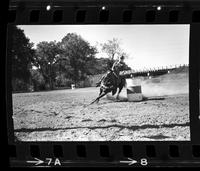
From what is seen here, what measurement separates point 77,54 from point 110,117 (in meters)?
1.12

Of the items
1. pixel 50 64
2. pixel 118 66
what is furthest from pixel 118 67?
pixel 50 64

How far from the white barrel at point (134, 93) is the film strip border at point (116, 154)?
71 cm

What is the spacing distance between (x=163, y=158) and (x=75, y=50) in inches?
85.9

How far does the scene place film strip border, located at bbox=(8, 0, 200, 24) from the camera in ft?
24.4

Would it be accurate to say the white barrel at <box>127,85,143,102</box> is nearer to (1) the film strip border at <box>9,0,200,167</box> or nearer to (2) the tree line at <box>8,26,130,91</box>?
(2) the tree line at <box>8,26,130,91</box>

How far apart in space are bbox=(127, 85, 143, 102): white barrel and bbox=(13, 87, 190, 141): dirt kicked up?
0.07 m

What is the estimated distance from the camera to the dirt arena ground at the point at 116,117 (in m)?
7.55

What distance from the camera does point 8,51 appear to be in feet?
25.1

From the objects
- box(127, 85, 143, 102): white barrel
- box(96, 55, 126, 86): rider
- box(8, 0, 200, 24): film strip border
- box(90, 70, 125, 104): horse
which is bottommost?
box(127, 85, 143, 102): white barrel

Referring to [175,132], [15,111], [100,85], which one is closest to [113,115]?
[100,85]

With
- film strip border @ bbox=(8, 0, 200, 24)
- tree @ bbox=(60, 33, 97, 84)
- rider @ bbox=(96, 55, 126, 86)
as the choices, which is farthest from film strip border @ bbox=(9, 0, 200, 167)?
rider @ bbox=(96, 55, 126, 86)

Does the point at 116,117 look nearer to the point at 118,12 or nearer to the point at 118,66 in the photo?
the point at 118,66

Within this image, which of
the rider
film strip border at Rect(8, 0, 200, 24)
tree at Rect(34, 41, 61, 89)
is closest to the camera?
film strip border at Rect(8, 0, 200, 24)

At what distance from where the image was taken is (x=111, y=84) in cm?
763
